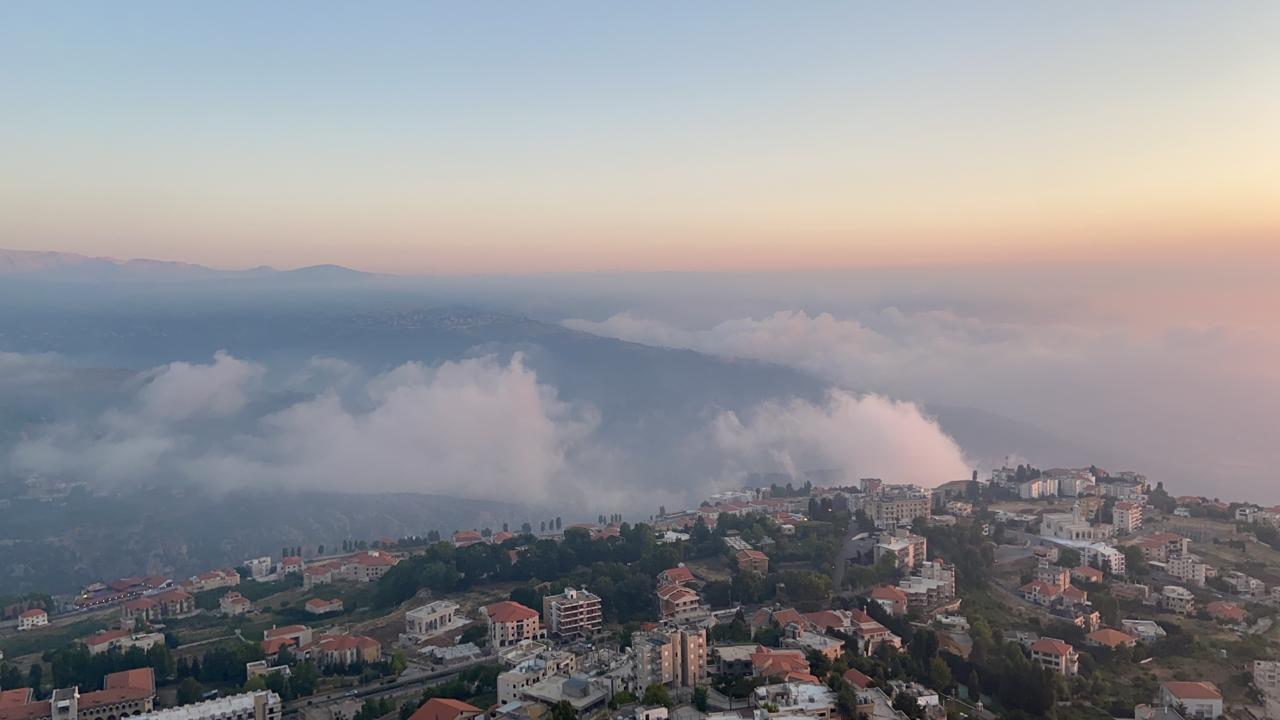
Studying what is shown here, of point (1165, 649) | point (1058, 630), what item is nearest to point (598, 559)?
point (1058, 630)

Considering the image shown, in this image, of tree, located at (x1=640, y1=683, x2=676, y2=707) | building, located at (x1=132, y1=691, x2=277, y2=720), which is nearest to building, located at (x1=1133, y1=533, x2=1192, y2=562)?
tree, located at (x1=640, y1=683, x2=676, y2=707)

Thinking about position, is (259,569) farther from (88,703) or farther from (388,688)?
(388,688)

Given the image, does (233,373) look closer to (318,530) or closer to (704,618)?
(318,530)

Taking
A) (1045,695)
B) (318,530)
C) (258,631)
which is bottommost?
(318,530)

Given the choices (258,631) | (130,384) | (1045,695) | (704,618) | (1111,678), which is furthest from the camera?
(130,384)

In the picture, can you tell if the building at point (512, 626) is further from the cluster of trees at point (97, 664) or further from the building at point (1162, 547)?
the building at point (1162, 547)
